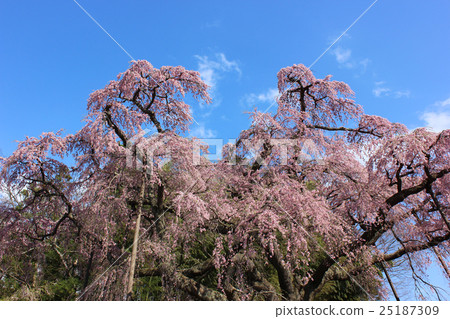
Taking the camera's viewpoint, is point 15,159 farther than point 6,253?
No

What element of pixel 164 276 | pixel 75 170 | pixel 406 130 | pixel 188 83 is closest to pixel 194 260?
pixel 164 276

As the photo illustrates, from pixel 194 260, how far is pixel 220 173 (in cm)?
406

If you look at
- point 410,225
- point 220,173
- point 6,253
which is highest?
point 220,173

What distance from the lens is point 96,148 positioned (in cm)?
768

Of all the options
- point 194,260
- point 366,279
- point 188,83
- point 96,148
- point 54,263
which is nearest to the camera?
point 96,148

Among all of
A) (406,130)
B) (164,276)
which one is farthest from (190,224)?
(406,130)

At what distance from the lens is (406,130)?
8930mm

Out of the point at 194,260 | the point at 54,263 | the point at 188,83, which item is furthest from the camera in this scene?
the point at 54,263

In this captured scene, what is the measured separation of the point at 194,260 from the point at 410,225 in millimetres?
6656

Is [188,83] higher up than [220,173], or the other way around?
[188,83]

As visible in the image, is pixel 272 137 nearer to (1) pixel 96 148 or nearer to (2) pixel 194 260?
(1) pixel 96 148

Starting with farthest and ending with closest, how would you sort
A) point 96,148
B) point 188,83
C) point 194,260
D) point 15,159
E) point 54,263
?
1. point 54,263
2. point 194,260
3. point 188,83
4. point 96,148
5. point 15,159

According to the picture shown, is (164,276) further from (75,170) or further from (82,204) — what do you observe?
(75,170)

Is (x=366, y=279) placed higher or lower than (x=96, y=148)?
lower
